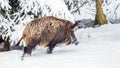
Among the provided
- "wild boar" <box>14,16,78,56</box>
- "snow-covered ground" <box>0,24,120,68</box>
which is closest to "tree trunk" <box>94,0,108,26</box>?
"snow-covered ground" <box>0,24,120,68</box>

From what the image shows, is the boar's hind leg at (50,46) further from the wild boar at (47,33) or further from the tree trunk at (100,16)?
the tree trunk at (100,16)

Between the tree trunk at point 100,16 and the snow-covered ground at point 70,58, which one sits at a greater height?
the snow-covered ground at point 70,58

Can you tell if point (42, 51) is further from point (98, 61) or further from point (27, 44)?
point (98, 61)

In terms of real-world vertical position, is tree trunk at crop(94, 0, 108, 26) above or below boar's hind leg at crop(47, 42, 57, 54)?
below

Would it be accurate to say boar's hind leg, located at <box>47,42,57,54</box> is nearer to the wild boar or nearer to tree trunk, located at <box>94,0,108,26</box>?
the wild boar

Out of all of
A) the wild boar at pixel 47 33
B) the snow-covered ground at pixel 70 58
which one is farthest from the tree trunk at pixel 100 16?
the wild boar at pixel 47 33

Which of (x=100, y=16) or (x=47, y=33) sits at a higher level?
(x=47, y=33)

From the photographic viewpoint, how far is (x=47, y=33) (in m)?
5.62

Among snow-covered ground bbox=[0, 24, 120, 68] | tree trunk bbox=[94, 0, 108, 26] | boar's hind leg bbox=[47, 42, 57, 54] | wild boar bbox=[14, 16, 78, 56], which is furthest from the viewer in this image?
tree trunk bbox=[94, 0, 108, 26]

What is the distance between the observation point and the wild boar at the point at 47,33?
5590 millimetres

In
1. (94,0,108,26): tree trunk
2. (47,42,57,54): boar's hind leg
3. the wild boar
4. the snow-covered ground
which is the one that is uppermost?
the wild boar

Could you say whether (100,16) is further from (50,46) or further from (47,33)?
(47,33)

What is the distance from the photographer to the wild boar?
18.3ft

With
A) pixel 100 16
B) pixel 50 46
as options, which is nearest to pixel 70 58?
pixel 50 46
